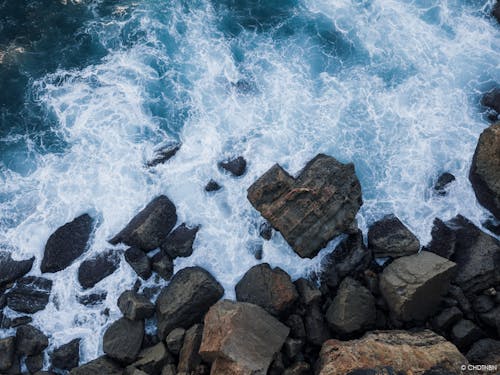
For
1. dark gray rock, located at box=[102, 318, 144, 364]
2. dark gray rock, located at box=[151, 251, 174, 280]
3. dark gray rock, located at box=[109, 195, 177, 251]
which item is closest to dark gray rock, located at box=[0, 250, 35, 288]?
dark gray rock, located at box=[109, 195, 177, 251]

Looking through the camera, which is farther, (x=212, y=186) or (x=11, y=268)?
(x=212, y=186)

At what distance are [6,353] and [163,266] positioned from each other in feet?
28.3

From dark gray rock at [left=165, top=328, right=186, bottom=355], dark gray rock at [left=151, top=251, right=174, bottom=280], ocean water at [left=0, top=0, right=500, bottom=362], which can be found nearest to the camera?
dark gray rock at [left=165, top=328, right=186, bottom=355]

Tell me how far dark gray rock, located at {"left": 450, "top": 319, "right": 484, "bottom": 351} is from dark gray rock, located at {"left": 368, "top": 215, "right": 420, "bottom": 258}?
429cm

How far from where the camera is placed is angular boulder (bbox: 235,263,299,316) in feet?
68.3

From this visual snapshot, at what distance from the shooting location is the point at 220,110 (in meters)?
27.5

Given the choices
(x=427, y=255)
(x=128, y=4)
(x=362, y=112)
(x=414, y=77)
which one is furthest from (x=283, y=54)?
(x=427, y=255)

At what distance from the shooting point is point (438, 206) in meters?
24.3

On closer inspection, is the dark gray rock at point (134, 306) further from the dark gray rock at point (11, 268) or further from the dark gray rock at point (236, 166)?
the dark gray rock at point (236, 166)

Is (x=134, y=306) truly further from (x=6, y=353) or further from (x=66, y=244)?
(x=6, y=353)

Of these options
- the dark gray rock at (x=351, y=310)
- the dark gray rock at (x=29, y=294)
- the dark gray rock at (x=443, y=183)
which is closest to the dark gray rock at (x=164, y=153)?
the dark gray rock at (x=29, y=294)

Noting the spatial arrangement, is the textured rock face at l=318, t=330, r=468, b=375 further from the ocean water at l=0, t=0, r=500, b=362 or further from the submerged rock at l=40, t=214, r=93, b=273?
the submerged rock at l=40, t=214, r=93, b=273

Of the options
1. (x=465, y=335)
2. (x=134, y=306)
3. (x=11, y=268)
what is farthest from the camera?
(x=11, y=268)

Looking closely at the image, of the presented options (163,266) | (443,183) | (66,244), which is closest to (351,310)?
(163,266)
